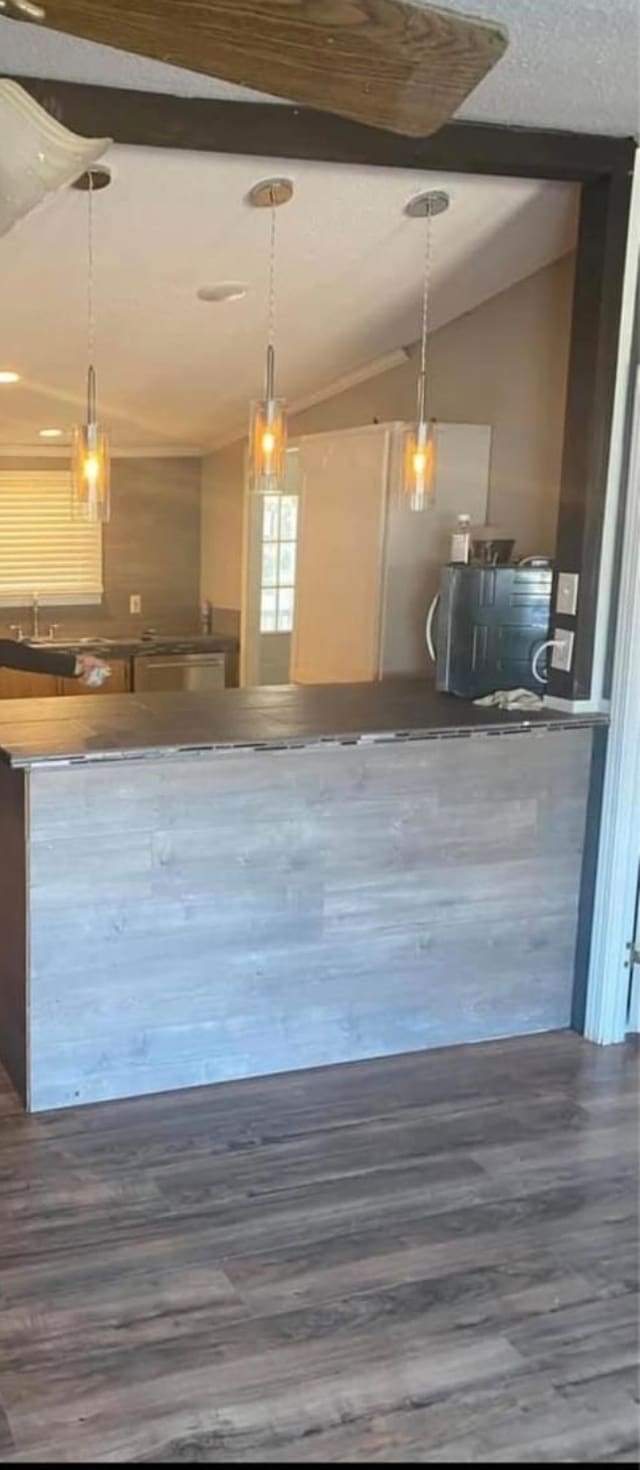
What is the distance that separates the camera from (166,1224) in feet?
8.34

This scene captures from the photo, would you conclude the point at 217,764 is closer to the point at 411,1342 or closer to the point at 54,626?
the point at 411,1342

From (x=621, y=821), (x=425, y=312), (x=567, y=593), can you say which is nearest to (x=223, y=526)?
(x=425, y=312)

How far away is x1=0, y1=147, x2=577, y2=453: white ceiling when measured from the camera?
3.23m

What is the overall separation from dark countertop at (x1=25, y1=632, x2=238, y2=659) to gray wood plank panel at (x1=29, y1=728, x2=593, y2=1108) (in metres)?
3.11

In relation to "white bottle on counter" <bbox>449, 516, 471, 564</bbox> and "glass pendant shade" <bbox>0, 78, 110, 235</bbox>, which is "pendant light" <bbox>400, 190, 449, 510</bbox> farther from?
"glass pendant shade" <bbox>0, 78, 110, 235</bbox>

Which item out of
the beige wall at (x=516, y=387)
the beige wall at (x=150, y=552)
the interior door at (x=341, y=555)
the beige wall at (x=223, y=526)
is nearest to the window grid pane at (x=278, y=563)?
the beige wall at (x=223, y=526)

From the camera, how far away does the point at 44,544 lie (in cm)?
614

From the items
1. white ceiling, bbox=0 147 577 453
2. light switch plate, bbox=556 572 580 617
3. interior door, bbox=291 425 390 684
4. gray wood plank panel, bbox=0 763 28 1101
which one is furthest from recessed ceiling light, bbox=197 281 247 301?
gray wood plank panel, bbox=0 763 28 1101

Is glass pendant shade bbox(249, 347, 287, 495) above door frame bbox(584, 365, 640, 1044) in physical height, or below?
above

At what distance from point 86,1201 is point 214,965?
0.69 meters

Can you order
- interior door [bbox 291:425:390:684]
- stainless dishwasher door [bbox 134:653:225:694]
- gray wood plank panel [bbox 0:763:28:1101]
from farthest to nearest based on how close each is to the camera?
1. stainless dishwasher door [bbox 134:653:225:694]
2. interior door [bbox 291:425:390:684]
3. gray wood plank panel [bbox 0:763:28:1101]

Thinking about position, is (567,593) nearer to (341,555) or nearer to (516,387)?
(516,387)

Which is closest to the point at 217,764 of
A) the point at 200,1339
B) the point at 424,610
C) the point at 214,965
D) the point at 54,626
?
the point at 214,965

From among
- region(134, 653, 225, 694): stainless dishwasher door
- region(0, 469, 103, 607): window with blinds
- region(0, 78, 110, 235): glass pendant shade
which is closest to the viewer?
region(0, 78, 110, 235): glass pendant shade
